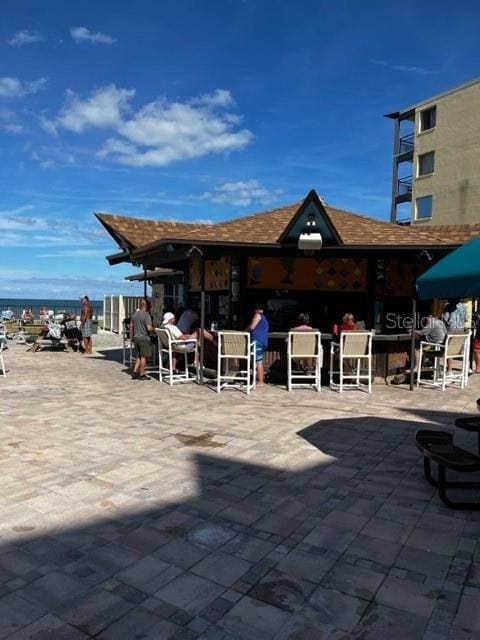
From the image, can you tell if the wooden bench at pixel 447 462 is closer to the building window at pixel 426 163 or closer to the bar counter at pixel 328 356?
the bar counter at pixel 328 356

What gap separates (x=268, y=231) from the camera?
33.2ft

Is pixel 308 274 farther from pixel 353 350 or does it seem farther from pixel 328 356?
pixel 353 350

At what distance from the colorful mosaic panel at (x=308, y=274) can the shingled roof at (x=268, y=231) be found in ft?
1.96

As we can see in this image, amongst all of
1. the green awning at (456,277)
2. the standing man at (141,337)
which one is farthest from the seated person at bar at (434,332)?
the green awning at (456,277)

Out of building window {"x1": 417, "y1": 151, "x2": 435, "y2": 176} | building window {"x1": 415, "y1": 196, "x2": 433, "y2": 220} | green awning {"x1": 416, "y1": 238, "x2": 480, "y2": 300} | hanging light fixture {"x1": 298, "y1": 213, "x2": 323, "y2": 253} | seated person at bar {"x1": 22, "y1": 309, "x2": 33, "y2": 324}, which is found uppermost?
building window {"x1": 417, "y1": 151, "x2": 435, "y2": 176}

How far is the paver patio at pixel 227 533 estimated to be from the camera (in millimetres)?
2467


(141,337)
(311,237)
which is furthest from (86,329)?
(311,237)

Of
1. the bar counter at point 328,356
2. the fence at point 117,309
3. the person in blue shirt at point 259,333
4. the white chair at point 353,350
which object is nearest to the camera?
the white chair at point 353,350

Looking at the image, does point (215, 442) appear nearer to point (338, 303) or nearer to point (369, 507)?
point (369, 507)

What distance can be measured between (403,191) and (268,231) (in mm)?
30227

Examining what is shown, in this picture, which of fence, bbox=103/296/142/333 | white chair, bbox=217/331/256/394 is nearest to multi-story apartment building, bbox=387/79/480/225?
fence, bbox=103/296/142/333

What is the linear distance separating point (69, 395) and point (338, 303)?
5426 mm

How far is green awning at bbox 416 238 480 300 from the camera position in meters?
3.59

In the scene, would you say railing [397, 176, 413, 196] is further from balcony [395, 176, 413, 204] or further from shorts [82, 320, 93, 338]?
shorts [82, 320, 93, 338]
